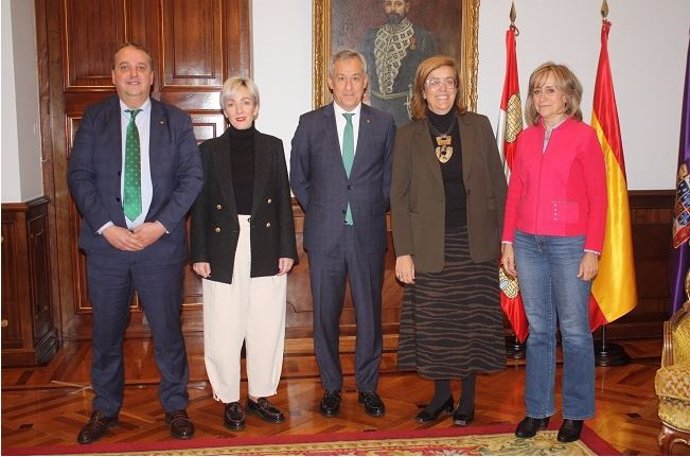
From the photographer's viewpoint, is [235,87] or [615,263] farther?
[615,263]

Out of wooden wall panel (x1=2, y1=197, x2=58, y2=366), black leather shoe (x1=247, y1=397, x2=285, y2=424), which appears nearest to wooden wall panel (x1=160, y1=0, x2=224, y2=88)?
wooden wall panel (x1=2, y1=197, x2=58, y2=366)

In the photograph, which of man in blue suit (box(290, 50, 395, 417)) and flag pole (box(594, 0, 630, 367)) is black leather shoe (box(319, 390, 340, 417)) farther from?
flag pole (box(594, 0, 630, 367))

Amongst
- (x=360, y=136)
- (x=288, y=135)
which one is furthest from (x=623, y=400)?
(x=288, y=135)

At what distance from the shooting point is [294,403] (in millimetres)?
3543

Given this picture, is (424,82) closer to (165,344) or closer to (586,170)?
(586,170)

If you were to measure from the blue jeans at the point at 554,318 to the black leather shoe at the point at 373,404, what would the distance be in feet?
2.22

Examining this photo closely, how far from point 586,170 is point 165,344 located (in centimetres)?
185

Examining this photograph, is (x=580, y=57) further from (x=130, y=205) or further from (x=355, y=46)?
(x=130, y=205)

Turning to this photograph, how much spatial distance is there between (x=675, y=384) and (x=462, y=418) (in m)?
0.89

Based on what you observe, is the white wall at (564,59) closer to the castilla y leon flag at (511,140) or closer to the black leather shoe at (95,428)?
the castilla y leon flag at (511,140)

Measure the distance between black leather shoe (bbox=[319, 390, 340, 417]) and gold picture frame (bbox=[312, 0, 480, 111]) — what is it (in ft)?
6.09

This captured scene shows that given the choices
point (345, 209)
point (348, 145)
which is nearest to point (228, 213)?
point (345, 209)

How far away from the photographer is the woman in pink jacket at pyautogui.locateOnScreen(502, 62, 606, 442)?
9.18ft

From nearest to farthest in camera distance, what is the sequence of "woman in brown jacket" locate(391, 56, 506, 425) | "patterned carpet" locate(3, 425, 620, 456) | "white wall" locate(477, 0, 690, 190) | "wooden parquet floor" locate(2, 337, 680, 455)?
1. "patterned carpet" locate(3, 425, 620, 456)
2. "woman in brown jacket" locate(391, 56, 506, 425)
3. "wooden parquet floor" locate(2, 337, 680, 455)
4. "white wall" locate(477, 0, 690, 190)
